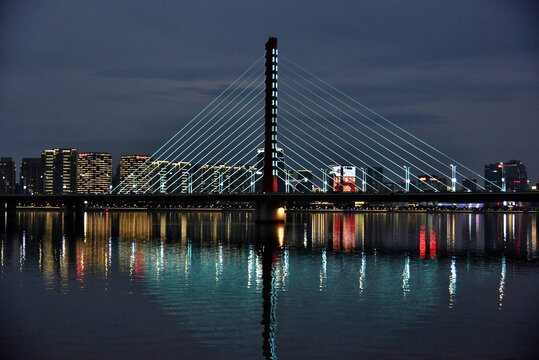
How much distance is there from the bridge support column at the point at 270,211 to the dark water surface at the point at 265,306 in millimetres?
44753

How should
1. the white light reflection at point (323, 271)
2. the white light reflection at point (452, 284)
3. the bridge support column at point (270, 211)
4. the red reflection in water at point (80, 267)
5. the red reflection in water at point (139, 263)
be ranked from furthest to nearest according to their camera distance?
the bridge support column at point (270, 211), the red reflection in water at point (139, 263), the red reflection in water at point (80, 267), the white light reflection at point (323, 271), the white light reflection at point (452, 284)

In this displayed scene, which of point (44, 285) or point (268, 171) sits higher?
point (268, 171)

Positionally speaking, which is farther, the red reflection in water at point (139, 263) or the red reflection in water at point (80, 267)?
the red reflection in water at point (139, 263)

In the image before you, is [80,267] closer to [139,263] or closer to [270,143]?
[139,263]

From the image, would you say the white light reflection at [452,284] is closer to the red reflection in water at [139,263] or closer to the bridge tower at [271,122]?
the red reflection in water at [139,263]

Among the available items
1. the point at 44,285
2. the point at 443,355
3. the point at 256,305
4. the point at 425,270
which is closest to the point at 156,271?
the point at 44,285

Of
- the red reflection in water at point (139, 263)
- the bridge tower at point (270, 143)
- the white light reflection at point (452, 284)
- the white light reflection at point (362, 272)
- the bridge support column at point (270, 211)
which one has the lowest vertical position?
the white light reflection at point (452, 284)

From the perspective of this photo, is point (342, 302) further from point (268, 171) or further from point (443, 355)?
point (268, 171)

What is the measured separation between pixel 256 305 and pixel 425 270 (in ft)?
53.5

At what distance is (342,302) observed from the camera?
26.2 m

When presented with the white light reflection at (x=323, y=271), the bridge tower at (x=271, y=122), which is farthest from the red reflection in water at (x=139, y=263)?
the bridge tower at (x=271, y=122)

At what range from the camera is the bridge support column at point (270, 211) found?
3588 inches

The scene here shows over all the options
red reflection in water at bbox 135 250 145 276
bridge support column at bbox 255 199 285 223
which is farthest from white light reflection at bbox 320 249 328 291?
bridge support column at bbox 255 199 285 223

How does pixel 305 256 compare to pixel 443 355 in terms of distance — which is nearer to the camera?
pixel 443 355
